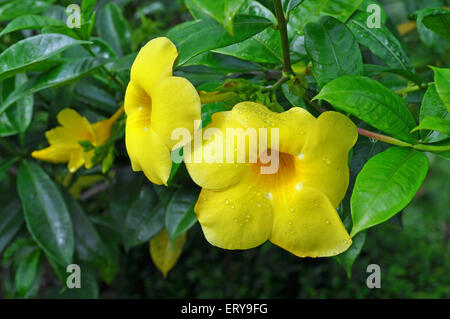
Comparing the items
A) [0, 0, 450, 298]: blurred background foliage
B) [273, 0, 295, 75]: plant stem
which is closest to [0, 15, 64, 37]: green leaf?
[0, 0, 450, 298]: blurred background foliage

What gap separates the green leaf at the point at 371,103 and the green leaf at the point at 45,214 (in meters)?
0.77

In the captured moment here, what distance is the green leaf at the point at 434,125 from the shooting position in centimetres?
60

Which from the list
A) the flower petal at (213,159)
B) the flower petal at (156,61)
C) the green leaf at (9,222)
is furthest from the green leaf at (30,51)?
the green leaf at (9,222)

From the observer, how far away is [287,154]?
2.17 feet

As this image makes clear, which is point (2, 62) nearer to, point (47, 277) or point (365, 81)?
point (365, 81)

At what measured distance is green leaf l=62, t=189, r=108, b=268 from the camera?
4.26ft

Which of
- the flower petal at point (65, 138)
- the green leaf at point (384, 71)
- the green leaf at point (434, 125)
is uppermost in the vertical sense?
the green leaf at point (434, 125)

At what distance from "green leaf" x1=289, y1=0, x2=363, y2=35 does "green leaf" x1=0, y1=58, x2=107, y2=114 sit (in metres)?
0.39

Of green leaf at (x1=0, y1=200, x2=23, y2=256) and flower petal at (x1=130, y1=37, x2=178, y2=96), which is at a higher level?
flower petal at (x1=130, y1=37, x2=178, y2=96)

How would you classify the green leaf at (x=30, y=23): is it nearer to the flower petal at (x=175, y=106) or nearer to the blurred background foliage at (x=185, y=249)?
the blurred background foliage at (x=185, y=249)

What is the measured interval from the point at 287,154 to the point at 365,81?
0.51 ft

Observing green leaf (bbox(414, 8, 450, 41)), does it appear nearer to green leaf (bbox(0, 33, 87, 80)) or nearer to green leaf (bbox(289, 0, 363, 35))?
green leaf (bbox(289, 0, 363, 35))

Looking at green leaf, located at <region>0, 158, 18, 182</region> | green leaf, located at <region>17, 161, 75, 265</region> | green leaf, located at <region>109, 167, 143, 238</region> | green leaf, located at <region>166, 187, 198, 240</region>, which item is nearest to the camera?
green leaf, located at <region>166, 187, 198, 240</region>

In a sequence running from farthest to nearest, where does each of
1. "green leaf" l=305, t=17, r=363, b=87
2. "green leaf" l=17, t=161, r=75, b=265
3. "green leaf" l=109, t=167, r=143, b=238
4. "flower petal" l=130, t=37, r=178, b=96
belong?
"green leaf" l=109, t=167, r=143, b=238 → "green leaf" l=17, t=161, r=75, b=265 → "green leaf" l=305, t=17, r=363, b=87 → "flower petal" l=130, t=37, r=178, b=96
